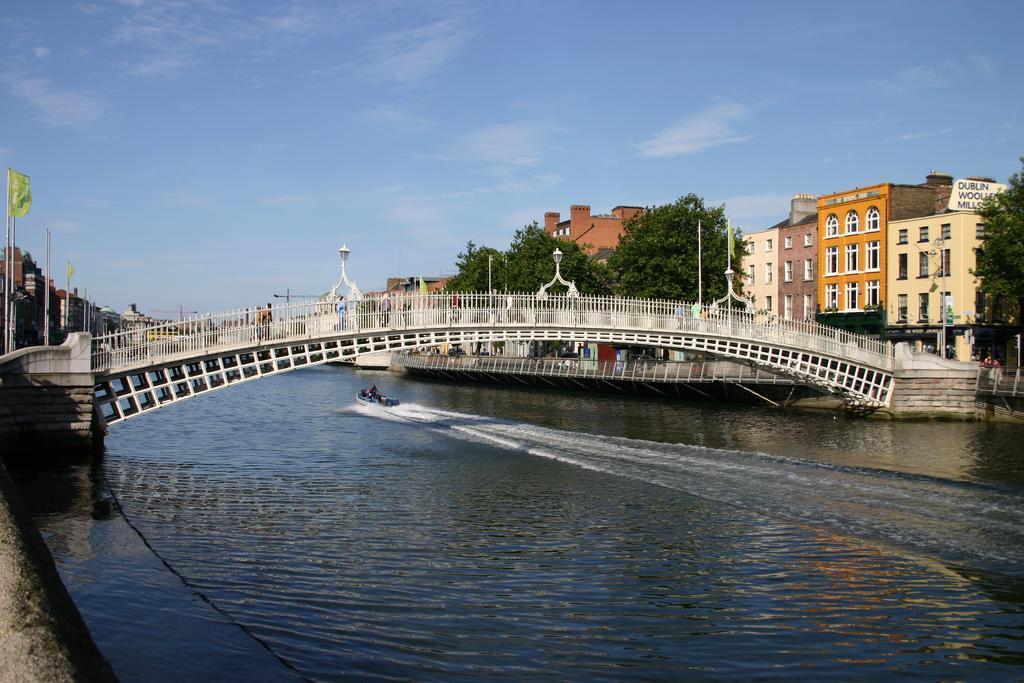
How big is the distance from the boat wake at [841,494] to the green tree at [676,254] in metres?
32.1

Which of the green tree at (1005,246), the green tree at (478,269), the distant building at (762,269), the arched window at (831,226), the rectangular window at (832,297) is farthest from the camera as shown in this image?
the green tree at (478,269)

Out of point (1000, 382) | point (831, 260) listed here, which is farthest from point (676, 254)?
point (1000, 382)

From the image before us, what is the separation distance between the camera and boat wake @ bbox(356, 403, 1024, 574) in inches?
730

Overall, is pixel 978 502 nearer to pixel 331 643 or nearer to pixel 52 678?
pixel 331 643

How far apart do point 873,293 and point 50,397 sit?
54.1m

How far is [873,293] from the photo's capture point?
212 feet

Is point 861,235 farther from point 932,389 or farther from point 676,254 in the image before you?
point 932,389

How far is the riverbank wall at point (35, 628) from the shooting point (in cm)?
621

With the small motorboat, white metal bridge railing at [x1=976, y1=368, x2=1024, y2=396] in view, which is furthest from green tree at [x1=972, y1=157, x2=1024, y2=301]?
the small motorboat

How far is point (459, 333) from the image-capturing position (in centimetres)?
3997

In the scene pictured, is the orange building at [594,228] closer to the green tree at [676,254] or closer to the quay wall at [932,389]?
the green tree at [676,254]

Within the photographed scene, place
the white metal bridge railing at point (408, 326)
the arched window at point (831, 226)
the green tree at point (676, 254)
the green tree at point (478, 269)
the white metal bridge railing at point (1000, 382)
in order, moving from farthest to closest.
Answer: the green tree at point (478, 269)
the arched window at point (831, 226)
the green tree at point (676, 254)
the white metal bridge railing at point (1000, 382)
the white metal bridge railing at point (408, 326)

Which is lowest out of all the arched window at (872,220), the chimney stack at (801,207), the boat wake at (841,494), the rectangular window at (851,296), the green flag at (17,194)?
the boat wake at (841,494)

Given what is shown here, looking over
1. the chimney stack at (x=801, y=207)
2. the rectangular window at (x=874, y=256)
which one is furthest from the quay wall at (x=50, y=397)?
the chimney stack at (x=801, y=207)
